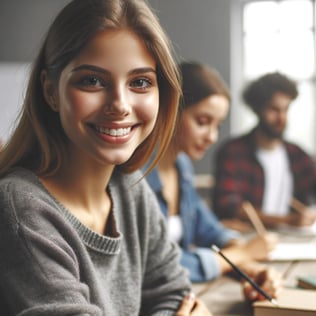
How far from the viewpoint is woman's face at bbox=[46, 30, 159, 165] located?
3.06ft

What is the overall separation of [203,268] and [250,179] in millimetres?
1765

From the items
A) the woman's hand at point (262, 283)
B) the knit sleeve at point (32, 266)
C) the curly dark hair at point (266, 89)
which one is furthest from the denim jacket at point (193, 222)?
the curly dark hair at point (266, 89)

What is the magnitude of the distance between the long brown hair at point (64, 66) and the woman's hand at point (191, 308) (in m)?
0.38

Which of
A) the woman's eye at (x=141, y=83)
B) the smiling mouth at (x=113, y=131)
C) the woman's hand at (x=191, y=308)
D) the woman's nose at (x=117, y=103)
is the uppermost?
the woman's eye at (x=141, y=83)

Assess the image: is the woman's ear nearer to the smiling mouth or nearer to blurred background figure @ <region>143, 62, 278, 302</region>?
the smiling mouth

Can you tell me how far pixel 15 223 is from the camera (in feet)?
2.84

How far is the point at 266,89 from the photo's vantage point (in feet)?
10.6

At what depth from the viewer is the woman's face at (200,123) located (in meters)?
2.00

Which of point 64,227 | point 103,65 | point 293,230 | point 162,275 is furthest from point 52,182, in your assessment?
point 293,230

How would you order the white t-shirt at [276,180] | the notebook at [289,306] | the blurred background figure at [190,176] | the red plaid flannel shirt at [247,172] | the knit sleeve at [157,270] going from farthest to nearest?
the white t-shirt at [276,180] < the red plaid flannel shirt at [247,172] < the blurred background figure at [190,176] < the knit sleeve at [157,270] < the notebook at [289,306]

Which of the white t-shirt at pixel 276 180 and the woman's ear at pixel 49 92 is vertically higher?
the woman's ear at pixel 49 92

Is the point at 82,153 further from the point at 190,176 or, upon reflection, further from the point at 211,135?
the point at 190,176

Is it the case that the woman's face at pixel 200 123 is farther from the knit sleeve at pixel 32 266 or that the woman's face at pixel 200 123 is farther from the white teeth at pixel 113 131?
the knit sleeve at pixel 32 266

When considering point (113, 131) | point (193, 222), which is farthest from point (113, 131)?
point (193, 222)
